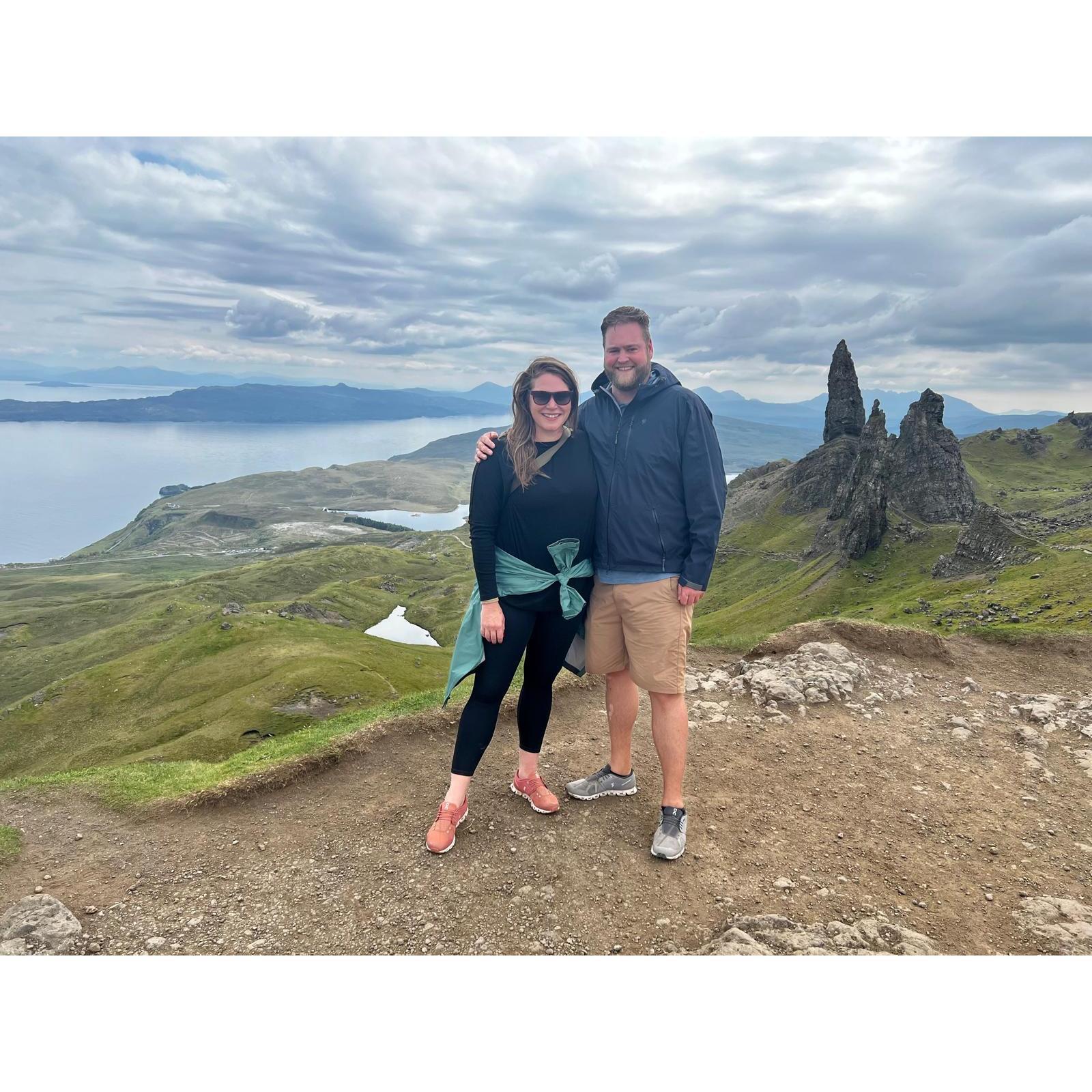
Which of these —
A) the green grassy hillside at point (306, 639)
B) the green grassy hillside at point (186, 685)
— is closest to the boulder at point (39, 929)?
the green grassy hillside at point (306, 639)

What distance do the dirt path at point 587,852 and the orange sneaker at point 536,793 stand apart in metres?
0.17

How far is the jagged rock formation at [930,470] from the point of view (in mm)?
129750

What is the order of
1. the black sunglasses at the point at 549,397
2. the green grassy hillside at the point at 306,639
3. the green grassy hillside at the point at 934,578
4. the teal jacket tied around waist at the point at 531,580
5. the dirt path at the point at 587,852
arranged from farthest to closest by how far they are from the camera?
the green grassy hillside at the point at 934,578
the green grassy hillside at the point at 306,639
the teal jacket tied around waist at the point at 531,580
the black sunglasses at the point at 549,397
the dirt path at the point at 587,852

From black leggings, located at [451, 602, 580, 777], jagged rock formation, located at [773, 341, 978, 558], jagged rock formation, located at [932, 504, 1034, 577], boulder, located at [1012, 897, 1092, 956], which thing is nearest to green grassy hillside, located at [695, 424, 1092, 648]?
jagged rock formation, located at [932, 504, 1034, 577]

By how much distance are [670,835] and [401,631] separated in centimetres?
15066

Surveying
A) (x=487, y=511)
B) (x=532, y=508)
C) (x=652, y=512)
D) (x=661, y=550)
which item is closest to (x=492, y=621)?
(x=487, y=511)

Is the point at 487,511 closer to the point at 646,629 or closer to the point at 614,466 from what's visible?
the point at 614,466

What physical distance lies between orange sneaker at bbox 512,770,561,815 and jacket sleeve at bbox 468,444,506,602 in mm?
3281

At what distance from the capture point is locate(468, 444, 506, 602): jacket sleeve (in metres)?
7.35

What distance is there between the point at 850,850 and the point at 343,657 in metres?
65.0

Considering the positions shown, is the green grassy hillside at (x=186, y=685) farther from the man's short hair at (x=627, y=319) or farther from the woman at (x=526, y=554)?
the man's short hair at (x=627, y=319)

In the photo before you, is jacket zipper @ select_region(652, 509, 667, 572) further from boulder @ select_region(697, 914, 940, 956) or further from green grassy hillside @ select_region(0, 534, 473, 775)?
green grassy hillside @ select_region(0, 534, 473, 775)

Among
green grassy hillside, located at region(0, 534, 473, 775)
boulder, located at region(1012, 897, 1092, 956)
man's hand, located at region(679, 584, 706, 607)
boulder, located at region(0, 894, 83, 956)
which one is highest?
man's hand, located at region(679, 584, 706, 607)

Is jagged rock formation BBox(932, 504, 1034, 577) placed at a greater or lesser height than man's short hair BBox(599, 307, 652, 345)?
lesser
